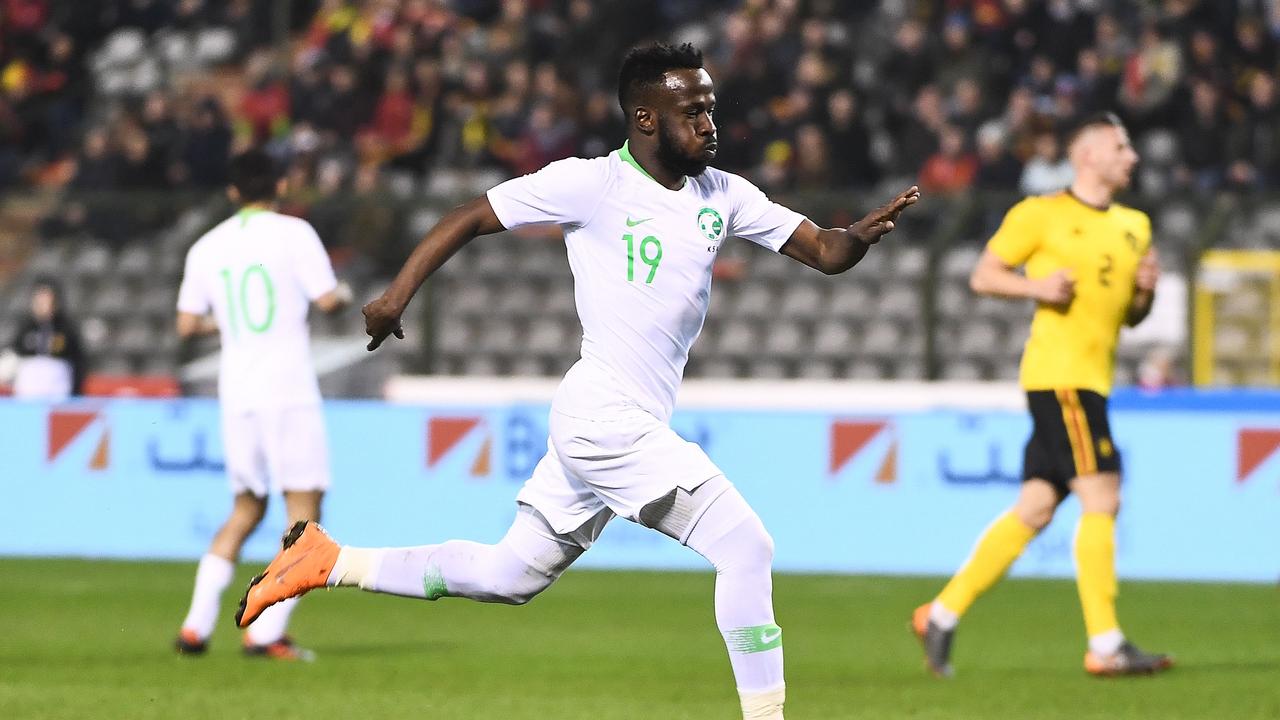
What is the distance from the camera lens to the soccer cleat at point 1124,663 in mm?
8250

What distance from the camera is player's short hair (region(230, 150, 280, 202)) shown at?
908 cm

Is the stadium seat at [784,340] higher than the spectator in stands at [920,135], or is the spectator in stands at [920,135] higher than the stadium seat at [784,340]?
the spectator in stands at [920,135]

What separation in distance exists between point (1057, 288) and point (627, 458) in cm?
314

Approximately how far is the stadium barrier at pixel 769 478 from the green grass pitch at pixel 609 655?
419mm

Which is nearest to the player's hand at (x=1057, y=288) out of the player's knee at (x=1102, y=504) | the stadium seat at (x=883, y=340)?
the player's knee at (x=1102, y=504)

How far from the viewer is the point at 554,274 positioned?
51.6 ft

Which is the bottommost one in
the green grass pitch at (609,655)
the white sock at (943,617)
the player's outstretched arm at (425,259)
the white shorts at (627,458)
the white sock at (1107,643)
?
the green grass pitch at (609,655)

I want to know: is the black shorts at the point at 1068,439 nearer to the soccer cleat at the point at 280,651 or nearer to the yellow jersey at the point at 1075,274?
the yellow jersey at the point at 1075,274

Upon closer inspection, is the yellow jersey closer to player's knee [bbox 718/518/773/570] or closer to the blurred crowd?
player's knee [bbox 718/518/773/570]

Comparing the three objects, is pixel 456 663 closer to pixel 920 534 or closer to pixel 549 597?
pixel 549 597

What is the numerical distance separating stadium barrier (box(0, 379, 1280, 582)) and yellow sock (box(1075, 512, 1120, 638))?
4.20 m

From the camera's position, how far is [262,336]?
9.08m

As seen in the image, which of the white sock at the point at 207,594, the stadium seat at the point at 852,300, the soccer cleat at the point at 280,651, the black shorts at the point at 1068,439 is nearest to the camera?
the black shorts at the point at 1068,439

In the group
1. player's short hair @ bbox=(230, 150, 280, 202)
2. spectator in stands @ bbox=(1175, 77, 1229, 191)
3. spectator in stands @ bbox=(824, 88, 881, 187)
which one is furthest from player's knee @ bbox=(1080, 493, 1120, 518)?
spectator in stands @ bbox=(1175, 77, 1229, 191)
